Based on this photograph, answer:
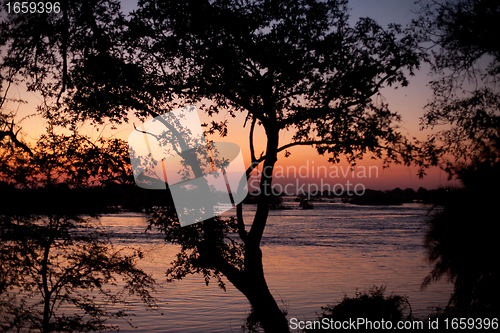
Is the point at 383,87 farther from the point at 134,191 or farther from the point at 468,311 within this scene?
the point at 134,191

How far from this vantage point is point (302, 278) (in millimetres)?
24266

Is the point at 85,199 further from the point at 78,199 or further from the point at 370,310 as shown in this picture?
the point at 370,310

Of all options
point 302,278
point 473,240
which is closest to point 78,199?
point 473,240

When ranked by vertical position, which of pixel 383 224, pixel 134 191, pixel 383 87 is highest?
pixel 383 87

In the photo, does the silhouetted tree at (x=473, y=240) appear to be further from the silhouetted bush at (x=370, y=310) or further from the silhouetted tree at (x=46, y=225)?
the silhouetted tree at (x=46, y=225)

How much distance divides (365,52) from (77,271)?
9.02m

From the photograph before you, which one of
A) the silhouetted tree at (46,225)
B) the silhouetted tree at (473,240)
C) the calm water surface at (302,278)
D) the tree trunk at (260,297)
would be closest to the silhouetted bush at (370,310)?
the calm water surface at (302,278)

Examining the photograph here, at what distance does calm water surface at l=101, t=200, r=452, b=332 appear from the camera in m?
16.1

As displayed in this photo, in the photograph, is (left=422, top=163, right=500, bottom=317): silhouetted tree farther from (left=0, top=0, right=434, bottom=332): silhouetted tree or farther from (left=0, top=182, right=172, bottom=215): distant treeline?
(left=0, top=182, right=172, bottom=215): distant treeline

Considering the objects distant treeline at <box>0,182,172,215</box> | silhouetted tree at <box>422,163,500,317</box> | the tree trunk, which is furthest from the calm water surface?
the tree trunk

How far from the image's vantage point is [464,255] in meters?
6.52

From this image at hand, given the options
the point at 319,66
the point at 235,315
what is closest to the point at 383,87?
the point at 319,66

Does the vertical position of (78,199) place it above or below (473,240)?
above

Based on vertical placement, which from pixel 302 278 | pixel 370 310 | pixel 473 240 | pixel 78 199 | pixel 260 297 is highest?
pixel 78 199
